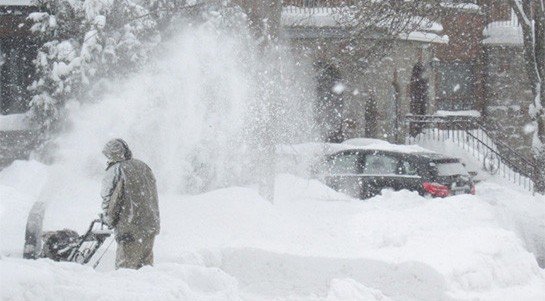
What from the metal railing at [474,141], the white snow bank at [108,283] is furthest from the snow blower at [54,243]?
the metal railing at [474,141]

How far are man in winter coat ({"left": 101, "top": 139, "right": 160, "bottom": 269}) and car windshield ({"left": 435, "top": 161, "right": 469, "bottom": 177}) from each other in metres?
8.59

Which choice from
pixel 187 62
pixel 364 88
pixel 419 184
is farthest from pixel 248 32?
pixel 364 88

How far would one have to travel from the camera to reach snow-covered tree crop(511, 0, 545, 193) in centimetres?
1703

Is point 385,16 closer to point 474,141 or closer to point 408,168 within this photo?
point 408,168

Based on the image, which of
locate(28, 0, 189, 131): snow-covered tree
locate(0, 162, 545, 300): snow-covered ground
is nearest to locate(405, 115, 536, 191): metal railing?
locate(0, 162, 545, 300): snow-covered ground

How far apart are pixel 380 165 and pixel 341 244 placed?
4560 mm

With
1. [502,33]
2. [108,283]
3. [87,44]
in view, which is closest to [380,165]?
[87,44]

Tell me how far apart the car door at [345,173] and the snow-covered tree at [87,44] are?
4.45 m

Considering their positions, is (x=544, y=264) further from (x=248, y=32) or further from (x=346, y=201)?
(x=248, y=32)

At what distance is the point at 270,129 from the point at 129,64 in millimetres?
4923

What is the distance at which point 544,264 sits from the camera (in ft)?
44.5

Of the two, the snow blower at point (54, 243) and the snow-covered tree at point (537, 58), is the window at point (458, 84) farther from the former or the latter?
the snow blower at point (54, 243)

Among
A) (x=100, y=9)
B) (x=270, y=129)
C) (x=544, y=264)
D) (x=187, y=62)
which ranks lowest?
(x=544, y=264)

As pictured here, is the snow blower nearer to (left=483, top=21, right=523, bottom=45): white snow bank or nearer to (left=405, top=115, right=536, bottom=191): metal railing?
(left=405, top=115, right=536, bottom=191): metal railing
